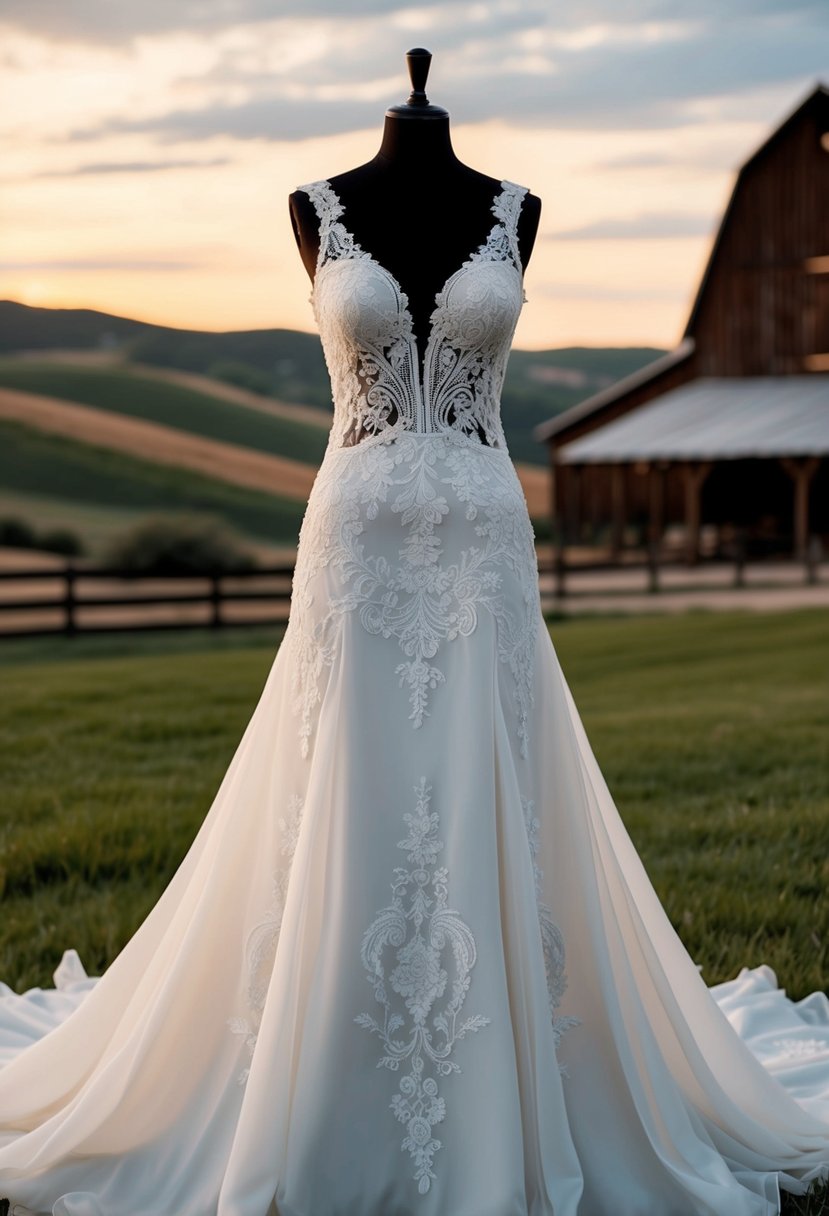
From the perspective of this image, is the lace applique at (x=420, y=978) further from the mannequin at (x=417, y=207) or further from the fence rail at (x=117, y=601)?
the fence rail at (x=117, y=601)

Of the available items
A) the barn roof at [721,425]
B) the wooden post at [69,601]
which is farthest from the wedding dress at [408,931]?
the barn roof at [721,425]

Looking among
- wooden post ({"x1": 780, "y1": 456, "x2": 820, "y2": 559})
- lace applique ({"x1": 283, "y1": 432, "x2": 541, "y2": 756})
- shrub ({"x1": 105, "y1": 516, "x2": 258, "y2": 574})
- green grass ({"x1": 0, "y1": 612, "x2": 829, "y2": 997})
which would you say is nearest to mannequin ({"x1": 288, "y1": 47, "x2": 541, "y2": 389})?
lace applique ({"x1": 283, "y1": 432, "x2": 541, "y2": 756})

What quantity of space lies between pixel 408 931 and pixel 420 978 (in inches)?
4.3

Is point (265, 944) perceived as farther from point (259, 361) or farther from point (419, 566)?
point (259, 361)

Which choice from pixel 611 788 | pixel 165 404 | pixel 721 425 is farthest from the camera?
pixel 165 404

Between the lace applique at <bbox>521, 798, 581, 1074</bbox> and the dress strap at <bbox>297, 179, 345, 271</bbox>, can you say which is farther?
the dress strap at <bbox>297, 179, 345, 271</bbox>

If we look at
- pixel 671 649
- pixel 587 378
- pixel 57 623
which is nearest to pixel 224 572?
pixel 57 623

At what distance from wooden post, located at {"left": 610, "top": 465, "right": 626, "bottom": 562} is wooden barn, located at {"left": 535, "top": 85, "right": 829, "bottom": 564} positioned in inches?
1.6

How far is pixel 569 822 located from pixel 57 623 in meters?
16.8

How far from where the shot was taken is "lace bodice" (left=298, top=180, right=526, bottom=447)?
11.3ft

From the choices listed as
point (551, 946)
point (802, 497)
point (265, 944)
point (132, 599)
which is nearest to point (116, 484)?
point (132, 599)

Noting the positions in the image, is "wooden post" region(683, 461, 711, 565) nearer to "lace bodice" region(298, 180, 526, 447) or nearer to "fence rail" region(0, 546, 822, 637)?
"fence rail" region(0, 546, 822, 637)

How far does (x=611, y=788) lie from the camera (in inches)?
300

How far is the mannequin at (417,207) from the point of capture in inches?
138
